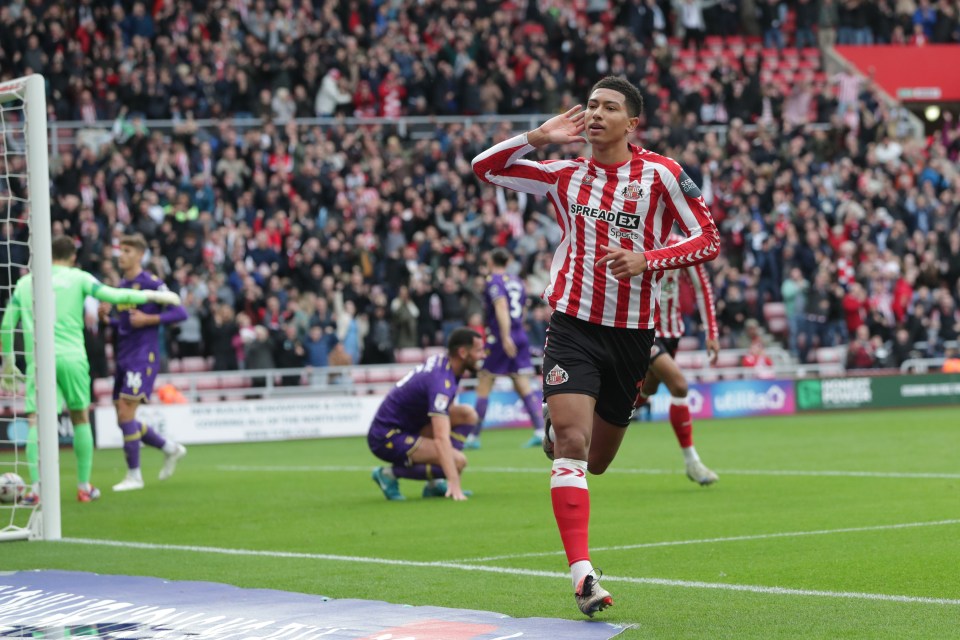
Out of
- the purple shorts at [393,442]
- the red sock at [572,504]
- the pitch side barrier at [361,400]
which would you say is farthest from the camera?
the pitch side barrier at [361,400]

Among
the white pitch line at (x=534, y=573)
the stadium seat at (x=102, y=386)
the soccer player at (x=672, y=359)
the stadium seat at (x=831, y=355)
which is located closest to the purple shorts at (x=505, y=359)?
the soccer player at (x=672, y=359)

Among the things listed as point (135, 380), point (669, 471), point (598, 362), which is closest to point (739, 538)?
point (598, 362)

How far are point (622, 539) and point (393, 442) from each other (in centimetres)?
344

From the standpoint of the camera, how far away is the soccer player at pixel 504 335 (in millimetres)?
18906

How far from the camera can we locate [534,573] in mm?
8188

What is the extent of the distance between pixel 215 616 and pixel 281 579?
4.43 ft

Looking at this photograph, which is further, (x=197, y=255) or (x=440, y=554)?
(x=197, y=255)

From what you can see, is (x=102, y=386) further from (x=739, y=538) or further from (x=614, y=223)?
(x=614, y=223)

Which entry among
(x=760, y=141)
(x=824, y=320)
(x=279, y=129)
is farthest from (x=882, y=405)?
(x=279, y=129)

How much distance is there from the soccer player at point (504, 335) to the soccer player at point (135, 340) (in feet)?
17.6

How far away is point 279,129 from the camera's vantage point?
28766 millimetres

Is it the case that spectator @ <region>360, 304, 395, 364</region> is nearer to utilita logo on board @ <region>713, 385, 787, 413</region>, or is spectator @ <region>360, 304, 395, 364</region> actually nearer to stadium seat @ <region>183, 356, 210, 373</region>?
stadium seat @ <region>183, 356, 210, 373</region>

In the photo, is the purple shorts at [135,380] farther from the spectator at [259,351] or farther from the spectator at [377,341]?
the spectator at [377,341]

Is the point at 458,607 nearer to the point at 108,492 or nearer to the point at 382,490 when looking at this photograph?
the point at 382,490
